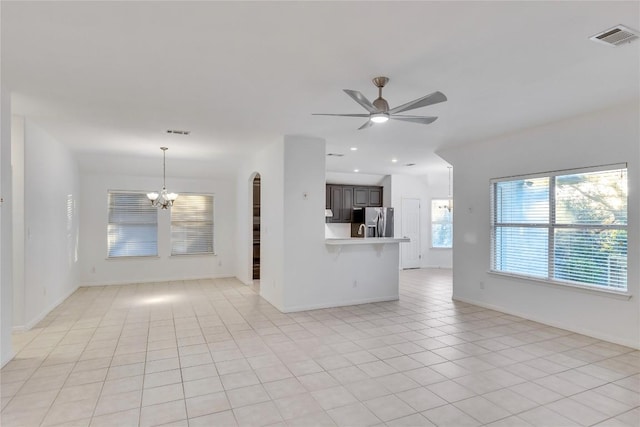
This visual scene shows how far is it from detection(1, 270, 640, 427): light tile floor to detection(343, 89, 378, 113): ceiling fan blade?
2313 mm

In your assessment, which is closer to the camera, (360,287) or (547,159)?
(547,159)

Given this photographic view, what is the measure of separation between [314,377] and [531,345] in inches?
98.1

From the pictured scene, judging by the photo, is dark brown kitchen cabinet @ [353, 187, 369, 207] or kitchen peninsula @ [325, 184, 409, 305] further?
dark brown kitchen cabinet @ [353, 187, 369, 207]

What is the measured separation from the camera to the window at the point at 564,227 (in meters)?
4.00

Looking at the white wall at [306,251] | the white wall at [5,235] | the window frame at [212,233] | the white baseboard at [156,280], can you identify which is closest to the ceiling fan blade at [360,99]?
the white wall at [306,251]

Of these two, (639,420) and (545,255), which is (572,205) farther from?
(639,420)

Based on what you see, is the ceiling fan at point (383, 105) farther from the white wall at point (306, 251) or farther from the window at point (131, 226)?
the window at point (131, 226)

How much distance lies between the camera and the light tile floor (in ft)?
8.27

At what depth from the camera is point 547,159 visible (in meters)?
4.70

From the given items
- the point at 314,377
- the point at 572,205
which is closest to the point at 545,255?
the point at 572,205

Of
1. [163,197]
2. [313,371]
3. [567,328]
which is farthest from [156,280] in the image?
[567,328]

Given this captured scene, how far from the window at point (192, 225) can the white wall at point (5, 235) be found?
4.59 m

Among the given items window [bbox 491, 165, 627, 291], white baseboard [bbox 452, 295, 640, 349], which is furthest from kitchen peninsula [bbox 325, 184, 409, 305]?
window [bbox 491, 165, 627, 291]

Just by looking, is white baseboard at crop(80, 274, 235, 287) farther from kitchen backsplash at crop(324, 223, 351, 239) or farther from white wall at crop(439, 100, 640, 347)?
white wall at crop(439, 100, 640, 347)
